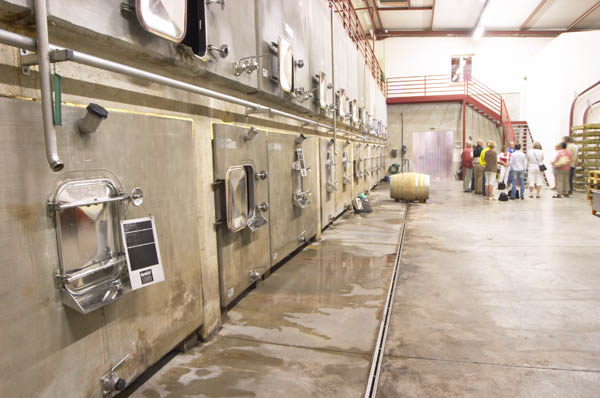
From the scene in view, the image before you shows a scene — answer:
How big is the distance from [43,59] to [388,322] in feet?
7.95

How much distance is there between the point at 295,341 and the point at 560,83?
45.5ft

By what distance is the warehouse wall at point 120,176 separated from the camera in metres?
1.29

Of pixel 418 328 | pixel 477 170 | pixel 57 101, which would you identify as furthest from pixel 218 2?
pixel 477 170

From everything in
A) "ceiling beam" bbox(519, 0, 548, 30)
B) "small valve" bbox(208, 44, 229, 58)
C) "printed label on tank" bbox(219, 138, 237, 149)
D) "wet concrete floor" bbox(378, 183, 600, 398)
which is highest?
"ceiling beam" bbox(519, 0, 548, 30)

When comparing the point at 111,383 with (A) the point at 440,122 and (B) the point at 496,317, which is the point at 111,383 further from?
(A) the point at 440,122

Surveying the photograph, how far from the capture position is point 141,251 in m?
1.75

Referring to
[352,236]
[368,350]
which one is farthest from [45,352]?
[352,236]

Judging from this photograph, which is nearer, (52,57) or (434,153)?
(52,57)

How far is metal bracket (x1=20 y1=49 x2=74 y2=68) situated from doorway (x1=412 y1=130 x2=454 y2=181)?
17.6 m

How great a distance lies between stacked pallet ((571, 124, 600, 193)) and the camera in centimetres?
1031

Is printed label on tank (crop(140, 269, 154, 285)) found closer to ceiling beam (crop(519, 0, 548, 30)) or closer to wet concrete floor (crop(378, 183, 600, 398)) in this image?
wet concrete floor (crop(378, 183, 600, 398))

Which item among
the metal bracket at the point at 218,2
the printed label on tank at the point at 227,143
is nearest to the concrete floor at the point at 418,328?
the printed label on tank at the point at 227,143

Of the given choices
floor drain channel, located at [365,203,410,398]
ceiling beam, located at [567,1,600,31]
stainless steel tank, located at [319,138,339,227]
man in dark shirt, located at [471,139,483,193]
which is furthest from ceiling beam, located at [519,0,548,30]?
floor drain channel, located at [365,203,410,398]

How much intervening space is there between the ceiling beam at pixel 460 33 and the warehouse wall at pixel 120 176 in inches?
747
